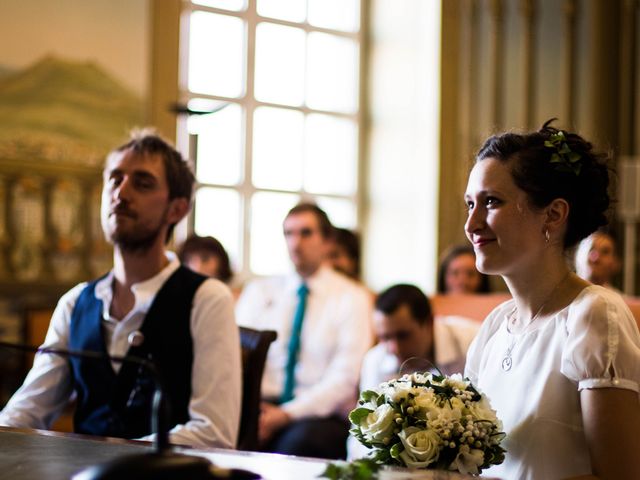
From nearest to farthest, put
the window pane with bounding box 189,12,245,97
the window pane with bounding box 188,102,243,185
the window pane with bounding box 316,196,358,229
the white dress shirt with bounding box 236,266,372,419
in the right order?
the white dress shirt with bounding box 236,266,372,419 → the window pane with bounding box 189,12,245,97 → the window pane with bounding box 188,102,243,185 → the window pane with bounding box 316,196,358,229

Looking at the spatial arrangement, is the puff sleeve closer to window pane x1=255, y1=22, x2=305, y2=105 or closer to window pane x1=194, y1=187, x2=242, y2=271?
window pane x1=194, y1=187, x2=242, y2=271

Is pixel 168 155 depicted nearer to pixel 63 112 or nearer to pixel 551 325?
pixel 551 325

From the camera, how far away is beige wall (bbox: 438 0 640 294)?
7.10 meters

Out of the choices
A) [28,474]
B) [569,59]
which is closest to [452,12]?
[569,59]

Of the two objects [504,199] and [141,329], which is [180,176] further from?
[504,199]

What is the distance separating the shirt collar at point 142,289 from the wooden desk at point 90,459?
2.84 ft

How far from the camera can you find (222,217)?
6.75 metres

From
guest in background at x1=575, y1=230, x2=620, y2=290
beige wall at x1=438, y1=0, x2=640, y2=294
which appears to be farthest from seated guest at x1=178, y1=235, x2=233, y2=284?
beige wall at x1=438, y1=0, x2=640, y2=294

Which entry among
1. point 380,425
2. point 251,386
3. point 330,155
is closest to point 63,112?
point 330,155

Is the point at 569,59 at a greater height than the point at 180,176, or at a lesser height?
greater

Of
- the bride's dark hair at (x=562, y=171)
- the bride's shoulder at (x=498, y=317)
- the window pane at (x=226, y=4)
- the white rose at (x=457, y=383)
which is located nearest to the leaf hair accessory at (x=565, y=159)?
the bride's dark hair at (x=562, y=171)

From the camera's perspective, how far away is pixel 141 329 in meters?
2.53

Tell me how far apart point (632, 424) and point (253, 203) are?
17.4 feet

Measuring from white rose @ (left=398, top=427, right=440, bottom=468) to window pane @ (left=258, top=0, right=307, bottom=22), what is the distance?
18.0ft
